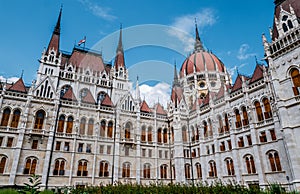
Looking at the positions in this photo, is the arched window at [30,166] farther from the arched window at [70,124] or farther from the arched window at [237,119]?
the arched window at [237,119]

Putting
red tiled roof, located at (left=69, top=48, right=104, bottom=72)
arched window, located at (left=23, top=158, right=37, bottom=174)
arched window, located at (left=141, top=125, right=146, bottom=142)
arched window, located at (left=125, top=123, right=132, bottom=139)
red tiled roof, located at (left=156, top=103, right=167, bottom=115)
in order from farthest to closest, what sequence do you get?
red tiled roof, located at (left=69, top=48, right=104, bottom=72), red tiled roof, located at (left=156, top=103, right=167, bottom=115), arched window, located at (left=141, top=125, right=146, bottom=142), arched window, located at (left=125, top=123, right=132, bottom=139), arched window, located at (left=23, top=158, right=37, bottom=174)

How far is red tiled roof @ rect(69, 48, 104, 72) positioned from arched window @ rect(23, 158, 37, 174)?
66.6ft

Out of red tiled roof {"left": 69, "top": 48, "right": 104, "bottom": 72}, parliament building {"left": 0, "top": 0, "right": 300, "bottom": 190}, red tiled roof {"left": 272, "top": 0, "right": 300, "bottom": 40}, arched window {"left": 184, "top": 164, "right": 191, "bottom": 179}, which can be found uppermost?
red tiled roof {"left": 69, "top": 48, "right": 104, "bottom": 72}

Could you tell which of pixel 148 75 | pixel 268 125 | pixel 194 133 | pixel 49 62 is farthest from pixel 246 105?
pixel 49 62

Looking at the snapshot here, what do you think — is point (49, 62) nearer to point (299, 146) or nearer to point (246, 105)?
point (246, 105)

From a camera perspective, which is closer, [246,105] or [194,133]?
[246,105]

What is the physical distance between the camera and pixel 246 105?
95.8 ft

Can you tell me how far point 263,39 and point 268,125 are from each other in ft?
38.0

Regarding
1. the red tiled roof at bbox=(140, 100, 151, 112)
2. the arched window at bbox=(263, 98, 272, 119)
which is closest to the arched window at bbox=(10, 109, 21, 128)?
the red tiled roof at bbox=(140, 100, 151, 112)

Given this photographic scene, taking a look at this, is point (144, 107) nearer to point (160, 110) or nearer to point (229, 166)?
point (160, 110)

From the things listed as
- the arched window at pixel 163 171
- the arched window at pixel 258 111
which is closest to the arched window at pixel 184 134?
the arched window at pixel 163 171

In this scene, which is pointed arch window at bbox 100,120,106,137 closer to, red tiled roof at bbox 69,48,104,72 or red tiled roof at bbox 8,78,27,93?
red tiled roof at bbox 8,78,27,93

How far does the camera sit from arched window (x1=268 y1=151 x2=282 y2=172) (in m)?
24.5

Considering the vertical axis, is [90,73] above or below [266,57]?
above
